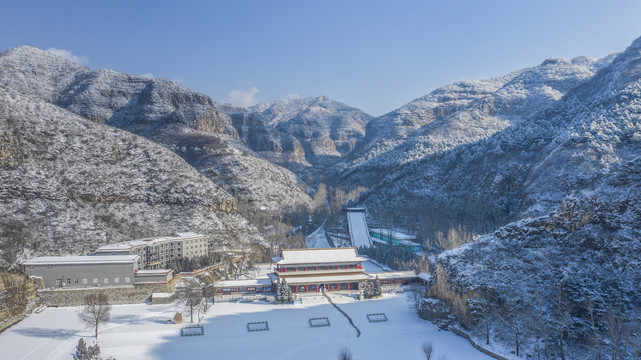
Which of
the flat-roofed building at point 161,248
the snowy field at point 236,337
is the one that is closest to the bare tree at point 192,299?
the snowy field at point 236,337

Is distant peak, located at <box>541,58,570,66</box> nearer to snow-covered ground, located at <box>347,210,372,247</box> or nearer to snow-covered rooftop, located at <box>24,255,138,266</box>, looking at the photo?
snow-covered ground, located at <box>347,210,372,247</box>

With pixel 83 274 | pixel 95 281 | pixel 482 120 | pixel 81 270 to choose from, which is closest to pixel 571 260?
pixel 95 281

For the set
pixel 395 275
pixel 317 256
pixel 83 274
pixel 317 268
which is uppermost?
pixel 83 274

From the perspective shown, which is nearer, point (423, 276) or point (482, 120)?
point (423, 276)

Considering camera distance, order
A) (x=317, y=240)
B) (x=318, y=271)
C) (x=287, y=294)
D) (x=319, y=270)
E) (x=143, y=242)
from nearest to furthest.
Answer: (x=287, y=294) → (x=318, y=271) → (x=319, y=270) → (x=143, y=242) → (x=317, y=240)

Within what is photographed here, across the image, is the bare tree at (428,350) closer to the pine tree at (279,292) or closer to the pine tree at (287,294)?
the pine tree at (287,294)

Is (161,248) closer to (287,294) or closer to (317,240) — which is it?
(287,294)
